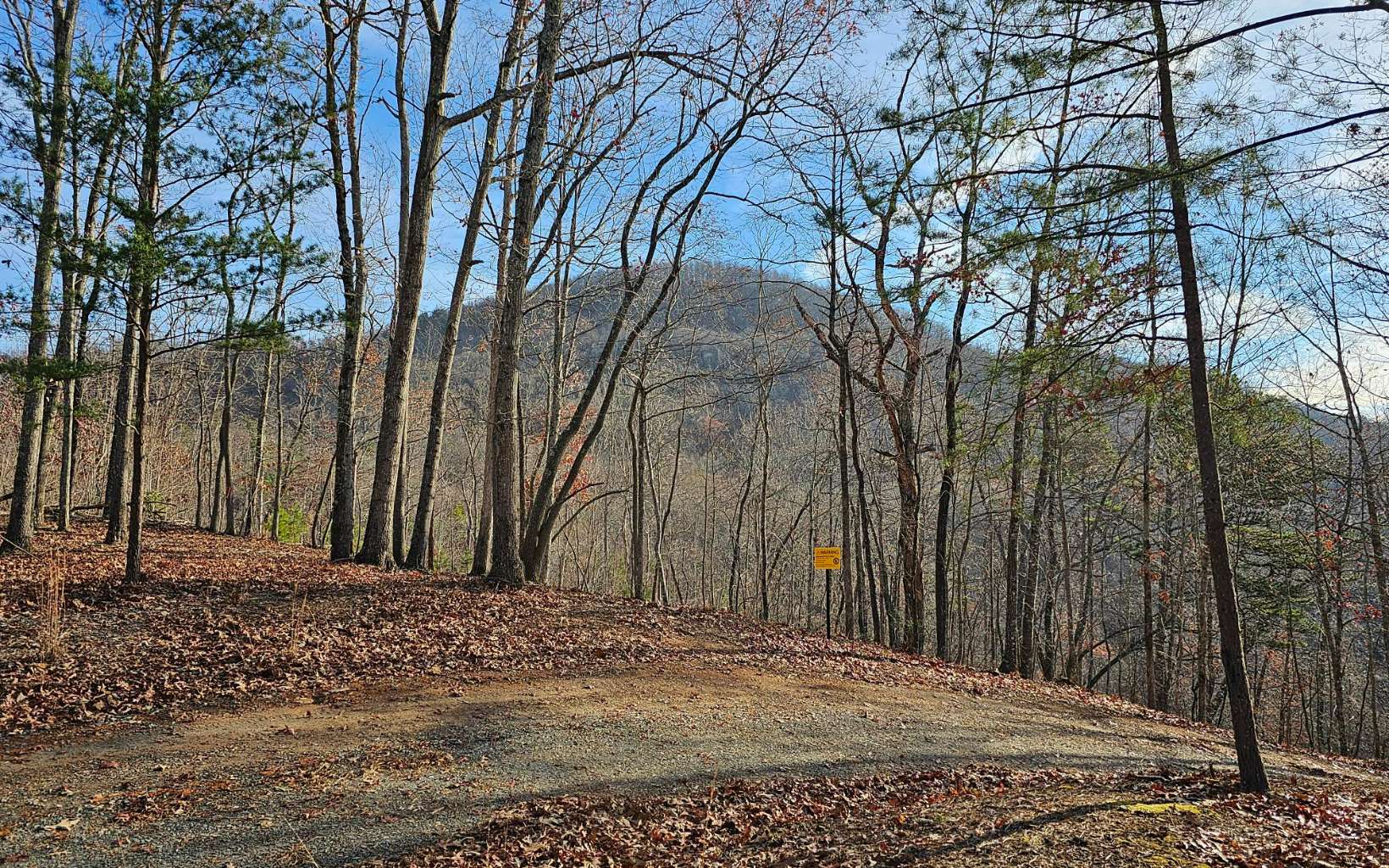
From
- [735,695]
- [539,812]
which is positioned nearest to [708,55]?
[735,695]

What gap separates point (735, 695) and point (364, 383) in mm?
22643

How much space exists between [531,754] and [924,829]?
299cm

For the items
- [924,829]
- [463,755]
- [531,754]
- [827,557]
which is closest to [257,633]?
[463,755]

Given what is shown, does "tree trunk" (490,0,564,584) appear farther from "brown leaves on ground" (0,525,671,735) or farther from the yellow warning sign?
the yellow warning sign

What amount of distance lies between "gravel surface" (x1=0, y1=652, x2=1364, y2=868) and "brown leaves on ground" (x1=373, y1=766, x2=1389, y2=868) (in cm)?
35

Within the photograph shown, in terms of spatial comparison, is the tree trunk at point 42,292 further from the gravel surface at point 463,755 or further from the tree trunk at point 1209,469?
the tree trunk at point 1209,469

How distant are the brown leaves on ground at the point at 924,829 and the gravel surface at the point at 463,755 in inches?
13.9

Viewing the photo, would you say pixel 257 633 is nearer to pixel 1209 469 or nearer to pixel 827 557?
pixel 827 557

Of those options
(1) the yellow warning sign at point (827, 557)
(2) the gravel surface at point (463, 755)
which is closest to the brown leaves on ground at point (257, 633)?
(2) the gravel surface at point (463, 755)

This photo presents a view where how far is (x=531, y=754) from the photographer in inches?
225

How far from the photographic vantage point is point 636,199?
14.4 meters

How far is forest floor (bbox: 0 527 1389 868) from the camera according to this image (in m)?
4.15

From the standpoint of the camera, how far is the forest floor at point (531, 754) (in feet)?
13.6

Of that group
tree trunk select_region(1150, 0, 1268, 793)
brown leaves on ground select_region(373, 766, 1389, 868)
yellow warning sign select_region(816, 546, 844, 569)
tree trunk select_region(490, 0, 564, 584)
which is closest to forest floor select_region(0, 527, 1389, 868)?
brown leaves on ground select_region(373, 766, 1389, 868)
